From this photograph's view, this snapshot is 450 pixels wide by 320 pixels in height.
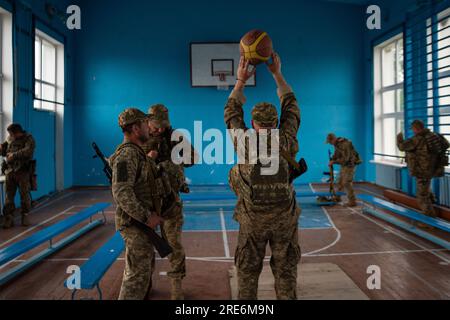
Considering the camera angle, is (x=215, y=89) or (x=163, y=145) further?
(x=215, y=89)

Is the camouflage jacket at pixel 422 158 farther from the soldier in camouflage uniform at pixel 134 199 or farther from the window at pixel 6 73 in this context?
the window at pixel 6 73

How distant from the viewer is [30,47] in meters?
7.97

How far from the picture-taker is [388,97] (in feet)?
33.2

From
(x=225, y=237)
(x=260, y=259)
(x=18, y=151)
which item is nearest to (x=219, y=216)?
(x=225, y=237)

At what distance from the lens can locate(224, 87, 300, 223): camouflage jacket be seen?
7.30 feet

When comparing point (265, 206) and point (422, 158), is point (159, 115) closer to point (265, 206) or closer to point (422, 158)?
point (265, 206)

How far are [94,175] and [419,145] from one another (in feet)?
27.9

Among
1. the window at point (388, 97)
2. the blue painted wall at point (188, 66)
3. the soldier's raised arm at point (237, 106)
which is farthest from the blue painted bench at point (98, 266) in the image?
the window at point (388, 97)

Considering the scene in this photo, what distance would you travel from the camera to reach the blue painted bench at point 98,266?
297 cm

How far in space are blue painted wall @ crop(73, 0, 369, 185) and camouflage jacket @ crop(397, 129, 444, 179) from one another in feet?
16.3

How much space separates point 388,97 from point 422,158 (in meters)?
4.72

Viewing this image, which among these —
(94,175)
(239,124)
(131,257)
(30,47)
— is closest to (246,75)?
(239,124)

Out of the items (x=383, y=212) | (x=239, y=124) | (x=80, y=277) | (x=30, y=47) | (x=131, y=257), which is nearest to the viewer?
(x=239, y=124)

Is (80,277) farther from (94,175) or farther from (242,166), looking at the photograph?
(94,175)
